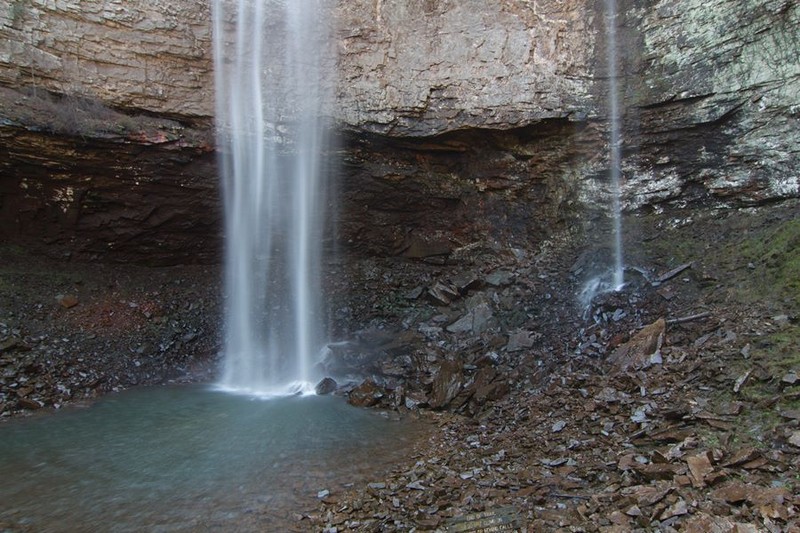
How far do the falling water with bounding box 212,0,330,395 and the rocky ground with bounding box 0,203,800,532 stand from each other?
0.82m

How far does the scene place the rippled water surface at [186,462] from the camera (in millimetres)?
4703

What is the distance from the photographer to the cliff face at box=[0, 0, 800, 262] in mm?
9305

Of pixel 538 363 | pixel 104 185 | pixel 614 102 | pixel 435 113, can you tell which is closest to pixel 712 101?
pixel 614 102

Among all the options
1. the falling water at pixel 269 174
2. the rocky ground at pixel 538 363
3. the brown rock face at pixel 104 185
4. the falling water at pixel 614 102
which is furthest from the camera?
the falling water at pixel 269 174

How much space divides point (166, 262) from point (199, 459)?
7938mm

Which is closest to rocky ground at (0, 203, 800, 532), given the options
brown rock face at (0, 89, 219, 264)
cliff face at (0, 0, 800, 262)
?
brown rock face at (0, 89, 219, 264)

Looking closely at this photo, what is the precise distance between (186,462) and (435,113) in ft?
27.8

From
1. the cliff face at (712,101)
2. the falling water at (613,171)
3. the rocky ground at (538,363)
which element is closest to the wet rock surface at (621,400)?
the rocky ground at (538,363)

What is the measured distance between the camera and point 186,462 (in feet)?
19.5

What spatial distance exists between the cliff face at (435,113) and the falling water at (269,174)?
53 cm

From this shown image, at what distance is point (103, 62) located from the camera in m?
9.82

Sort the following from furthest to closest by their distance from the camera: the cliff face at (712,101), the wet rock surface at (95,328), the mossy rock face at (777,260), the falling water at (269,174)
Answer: the falling water at (269,174)
the wet rock surface at (95,328)
the cliff face at (712,101)
the mossy rock face at (777,260)

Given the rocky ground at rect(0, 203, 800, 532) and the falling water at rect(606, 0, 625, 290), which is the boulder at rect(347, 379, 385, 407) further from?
the falling water at rect(606, 0, 625, 290)

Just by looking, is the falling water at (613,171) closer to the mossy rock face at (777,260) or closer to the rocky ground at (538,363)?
the rocky ground at (538,363)
